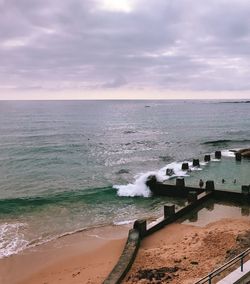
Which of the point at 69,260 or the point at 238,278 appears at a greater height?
the point at 238,278

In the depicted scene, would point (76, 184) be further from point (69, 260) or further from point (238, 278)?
point (238, 278)

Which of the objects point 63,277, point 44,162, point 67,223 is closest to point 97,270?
point 63,277

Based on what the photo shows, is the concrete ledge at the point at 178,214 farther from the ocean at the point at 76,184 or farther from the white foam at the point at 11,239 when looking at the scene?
the white foam at the point at 11,239

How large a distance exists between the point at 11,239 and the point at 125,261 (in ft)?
27.8

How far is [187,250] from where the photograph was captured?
57.3 ft

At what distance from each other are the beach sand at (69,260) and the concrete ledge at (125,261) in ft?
2.73

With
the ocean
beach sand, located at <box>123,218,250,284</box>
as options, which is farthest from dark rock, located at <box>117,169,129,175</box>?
beach sand, located at <box>123,218,250,284</box>

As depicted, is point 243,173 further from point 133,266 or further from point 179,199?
point 133,266

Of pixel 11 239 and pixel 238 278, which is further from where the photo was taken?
pixel 11 239

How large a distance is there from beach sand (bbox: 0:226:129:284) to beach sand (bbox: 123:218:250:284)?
1.69 m

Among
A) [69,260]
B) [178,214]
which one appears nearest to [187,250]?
[178,214]

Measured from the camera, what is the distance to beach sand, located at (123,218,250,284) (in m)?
14.8

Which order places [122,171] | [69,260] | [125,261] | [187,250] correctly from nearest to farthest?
[125,261]
[187,250]
[69,260]
[122,171]

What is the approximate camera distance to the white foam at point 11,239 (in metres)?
19.8
